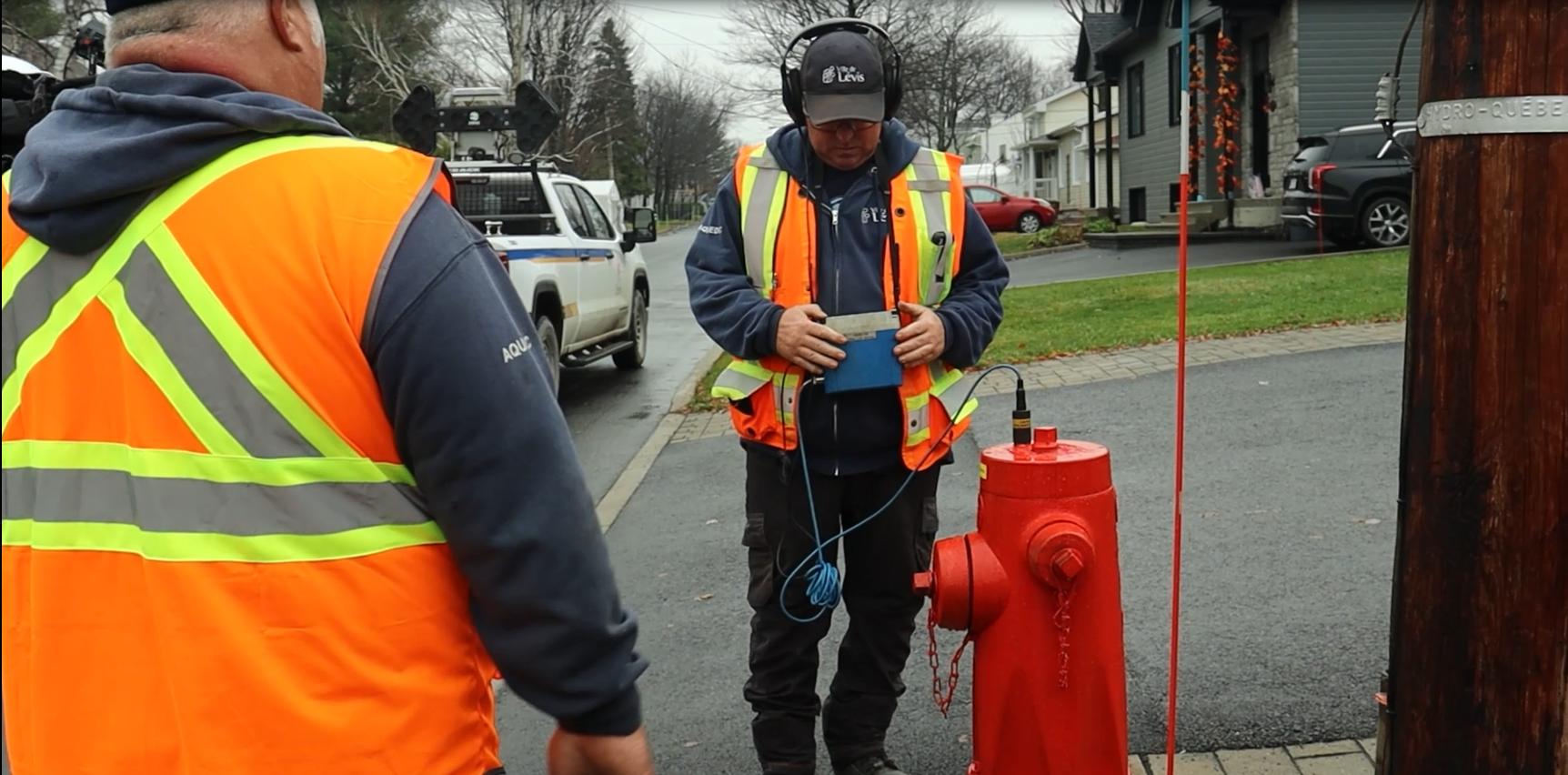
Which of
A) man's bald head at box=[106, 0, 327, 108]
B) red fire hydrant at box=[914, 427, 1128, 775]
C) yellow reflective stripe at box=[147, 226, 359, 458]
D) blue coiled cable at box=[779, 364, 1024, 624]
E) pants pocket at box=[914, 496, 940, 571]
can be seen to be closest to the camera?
yellow reflective stripe at box=[147, 226, 359, 458]

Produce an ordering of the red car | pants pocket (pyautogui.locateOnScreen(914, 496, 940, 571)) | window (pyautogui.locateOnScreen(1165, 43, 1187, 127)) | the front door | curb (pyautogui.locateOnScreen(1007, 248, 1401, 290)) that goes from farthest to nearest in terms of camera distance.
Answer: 1. the red car
2. window (pyautogui.locateOnScreen(1165, 43, 1187, 127))
3. the front door
4. curb (pyautogui.locateOnScreen(1007, 248, 1401, 290))
5. pants pocket (pyautogui.locateOnScreen(914, 496, 940, 571))

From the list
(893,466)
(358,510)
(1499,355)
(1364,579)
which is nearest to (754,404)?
(893,466)

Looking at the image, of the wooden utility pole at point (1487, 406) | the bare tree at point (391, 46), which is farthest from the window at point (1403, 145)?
the bare tree at point (391, 46)

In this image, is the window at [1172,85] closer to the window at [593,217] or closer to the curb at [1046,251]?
the curb at [1046,251]

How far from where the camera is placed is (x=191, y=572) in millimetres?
1468

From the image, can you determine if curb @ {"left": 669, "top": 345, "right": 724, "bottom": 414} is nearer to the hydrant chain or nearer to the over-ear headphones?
the over-ear headphones

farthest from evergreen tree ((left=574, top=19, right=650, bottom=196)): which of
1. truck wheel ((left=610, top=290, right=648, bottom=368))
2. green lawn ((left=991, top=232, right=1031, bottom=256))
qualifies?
truck wheel ((left=610, top=290, right=648, bottom=368))

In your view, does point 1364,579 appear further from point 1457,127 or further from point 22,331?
point 22,331

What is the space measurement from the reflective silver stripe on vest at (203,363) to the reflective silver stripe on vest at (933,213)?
6.87ft

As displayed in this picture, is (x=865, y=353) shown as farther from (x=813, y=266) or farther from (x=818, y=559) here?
(x=818, y=559)

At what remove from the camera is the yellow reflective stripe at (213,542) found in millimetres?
1467

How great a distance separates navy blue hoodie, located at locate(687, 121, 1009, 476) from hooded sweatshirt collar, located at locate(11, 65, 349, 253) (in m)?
1.80

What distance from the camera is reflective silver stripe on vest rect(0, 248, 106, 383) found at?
1487mm

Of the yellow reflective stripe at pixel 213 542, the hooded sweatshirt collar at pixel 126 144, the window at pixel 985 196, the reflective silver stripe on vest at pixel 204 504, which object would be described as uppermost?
the hooded sweatshirt collar at pixel 126 144
